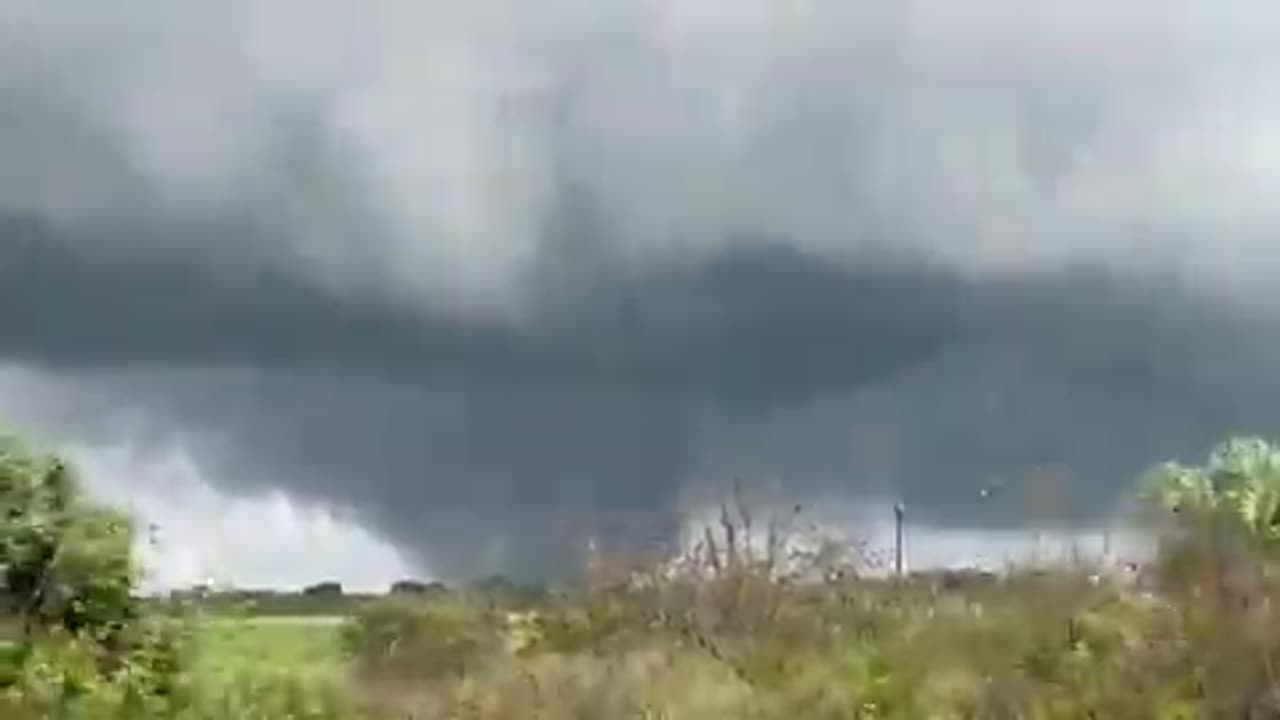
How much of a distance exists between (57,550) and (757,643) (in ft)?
30.9

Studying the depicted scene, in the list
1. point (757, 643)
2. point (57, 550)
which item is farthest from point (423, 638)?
point (57, 550)

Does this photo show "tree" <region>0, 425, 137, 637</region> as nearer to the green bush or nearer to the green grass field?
the green grass field

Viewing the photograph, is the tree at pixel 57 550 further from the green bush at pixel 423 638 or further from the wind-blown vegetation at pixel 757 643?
the green bush at pixel 423 638

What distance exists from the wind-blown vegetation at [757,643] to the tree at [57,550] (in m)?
0.03

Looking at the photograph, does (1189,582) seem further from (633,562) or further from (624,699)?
(633,562)

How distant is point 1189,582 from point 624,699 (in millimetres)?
6933

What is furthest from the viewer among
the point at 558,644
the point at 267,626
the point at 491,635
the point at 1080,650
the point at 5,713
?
the point at 491,635

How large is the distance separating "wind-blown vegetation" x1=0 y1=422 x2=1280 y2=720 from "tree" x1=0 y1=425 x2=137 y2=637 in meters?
0.03

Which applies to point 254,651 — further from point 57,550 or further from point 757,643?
point 757,643

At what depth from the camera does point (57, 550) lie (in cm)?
3002

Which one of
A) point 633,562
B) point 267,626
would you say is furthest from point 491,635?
point 267,626

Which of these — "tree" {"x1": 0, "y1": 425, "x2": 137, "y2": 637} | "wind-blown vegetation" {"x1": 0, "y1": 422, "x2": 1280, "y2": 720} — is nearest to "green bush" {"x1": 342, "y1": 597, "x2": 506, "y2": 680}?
"wind-blown vegetation" {"x1": 0, "y1": 422, "x2": 1280, "y2": 720}

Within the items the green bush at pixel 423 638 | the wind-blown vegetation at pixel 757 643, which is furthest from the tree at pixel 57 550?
the green bush at pixel 423 638

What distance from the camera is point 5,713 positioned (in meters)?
26.5
